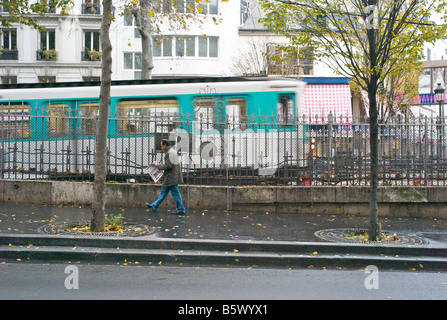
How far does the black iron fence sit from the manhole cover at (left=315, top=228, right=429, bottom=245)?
265cm

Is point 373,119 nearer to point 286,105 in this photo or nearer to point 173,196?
point 173,196

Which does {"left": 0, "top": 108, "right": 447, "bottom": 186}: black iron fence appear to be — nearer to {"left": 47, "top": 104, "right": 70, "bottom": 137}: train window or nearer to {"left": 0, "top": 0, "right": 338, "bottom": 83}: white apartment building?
{"left": 47, "top": 104, "right": 70, "bottom": 137}: train window

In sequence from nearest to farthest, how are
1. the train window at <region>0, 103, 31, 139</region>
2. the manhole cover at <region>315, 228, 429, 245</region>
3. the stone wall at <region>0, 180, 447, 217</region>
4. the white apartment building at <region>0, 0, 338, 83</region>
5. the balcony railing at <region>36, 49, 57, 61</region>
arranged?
the manhole cover at <region>315, 228, 429, 245</region>
the stone wall at <region>0, 180, 447, 217</region>
the train window at <region>0, 103, 31, 139</region>
the balcony railing at <region>36, 49, 57, 61</region>
the white apartment building at <region>0, 0, 338, 83</region>

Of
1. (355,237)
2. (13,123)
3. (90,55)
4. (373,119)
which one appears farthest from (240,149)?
(90,55)

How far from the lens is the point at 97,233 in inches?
329

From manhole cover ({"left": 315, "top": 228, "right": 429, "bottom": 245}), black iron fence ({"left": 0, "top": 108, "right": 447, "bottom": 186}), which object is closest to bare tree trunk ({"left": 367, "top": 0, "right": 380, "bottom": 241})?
manhole cover ({"left": 315, "top": 228, "right": 429, "bottom": 245})

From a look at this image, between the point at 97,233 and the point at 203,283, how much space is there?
286 cm

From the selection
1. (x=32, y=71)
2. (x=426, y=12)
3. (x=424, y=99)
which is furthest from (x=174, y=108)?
(x=424, y=99)

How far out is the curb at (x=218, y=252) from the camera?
7.50m

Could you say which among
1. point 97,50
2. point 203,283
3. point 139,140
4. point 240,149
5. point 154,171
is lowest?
point 203,283

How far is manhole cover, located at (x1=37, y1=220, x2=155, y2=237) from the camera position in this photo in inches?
328

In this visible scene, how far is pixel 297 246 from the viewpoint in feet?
26.1

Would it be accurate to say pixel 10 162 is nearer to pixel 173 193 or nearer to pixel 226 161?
pixel 173 193

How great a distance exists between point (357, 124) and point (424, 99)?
2474cm
